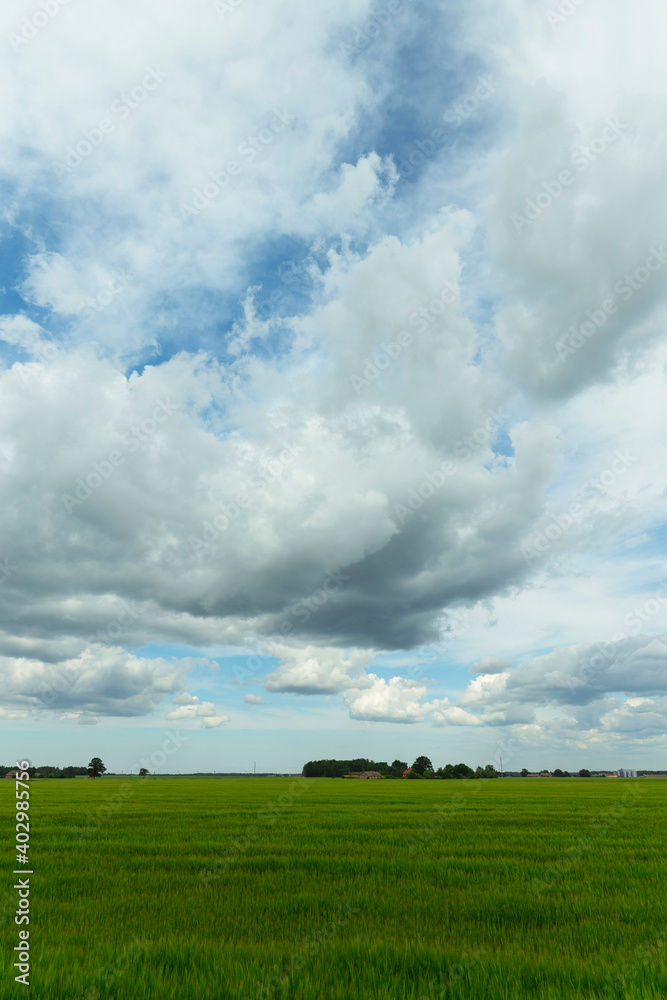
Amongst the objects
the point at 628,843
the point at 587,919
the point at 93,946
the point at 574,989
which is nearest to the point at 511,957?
the point at 574,989

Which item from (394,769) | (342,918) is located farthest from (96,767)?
(342,918)

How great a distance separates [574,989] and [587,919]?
120 inches

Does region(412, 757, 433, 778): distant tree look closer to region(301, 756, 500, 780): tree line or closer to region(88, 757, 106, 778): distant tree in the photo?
region(301, 756, 500, 780): tree line

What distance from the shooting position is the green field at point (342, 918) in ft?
19.8

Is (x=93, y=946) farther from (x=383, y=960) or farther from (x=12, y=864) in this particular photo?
(x=12, y=864)

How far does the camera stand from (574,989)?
5.91 m

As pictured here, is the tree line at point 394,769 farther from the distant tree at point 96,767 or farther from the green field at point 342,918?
the green field at point 342,918

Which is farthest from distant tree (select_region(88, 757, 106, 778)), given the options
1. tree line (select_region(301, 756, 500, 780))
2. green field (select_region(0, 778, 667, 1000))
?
green field (select_region(0, 778, 667, 1000))

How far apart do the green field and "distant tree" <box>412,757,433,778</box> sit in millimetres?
163346

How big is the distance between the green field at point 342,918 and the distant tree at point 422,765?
6431 inches

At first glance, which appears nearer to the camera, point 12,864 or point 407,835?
point 12,864

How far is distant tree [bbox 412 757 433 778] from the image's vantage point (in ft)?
534

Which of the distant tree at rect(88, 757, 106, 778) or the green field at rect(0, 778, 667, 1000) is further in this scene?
the distant tree at rect(88, 757, 106, 778)

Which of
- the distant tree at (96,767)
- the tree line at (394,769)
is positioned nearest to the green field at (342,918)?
the tree line at (394,769)
